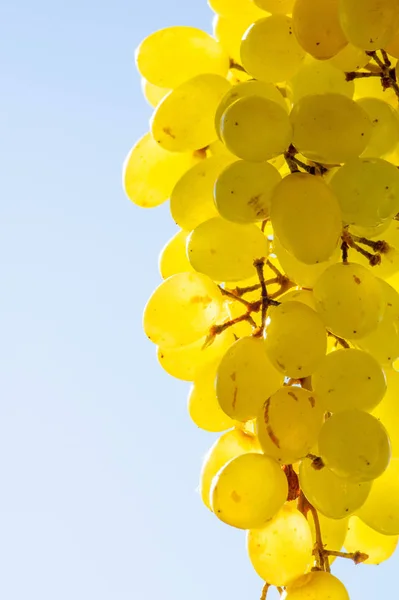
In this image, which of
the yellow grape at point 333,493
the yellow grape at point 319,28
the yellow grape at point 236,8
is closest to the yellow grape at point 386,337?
the yellow grape at point 333,493

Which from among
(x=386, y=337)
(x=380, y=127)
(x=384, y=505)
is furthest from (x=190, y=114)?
(x=384, y=505)

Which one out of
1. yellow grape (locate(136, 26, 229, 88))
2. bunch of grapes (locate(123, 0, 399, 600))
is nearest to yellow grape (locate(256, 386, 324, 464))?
bunch of grapes (locate(123, 0, 399, 600))

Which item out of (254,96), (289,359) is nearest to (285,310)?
(289,359)

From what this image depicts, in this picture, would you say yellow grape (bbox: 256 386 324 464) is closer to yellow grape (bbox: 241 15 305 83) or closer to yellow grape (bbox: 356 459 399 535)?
yellow grape (bbox: 356 459 399 535)

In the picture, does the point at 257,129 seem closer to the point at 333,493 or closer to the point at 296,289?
the point at 296,289

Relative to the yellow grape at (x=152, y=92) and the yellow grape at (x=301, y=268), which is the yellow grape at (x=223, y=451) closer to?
the yellow grape at (x=301, y=268)

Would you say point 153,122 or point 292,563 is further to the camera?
point 153,122

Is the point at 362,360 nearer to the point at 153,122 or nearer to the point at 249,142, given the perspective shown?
the point at 249,142
